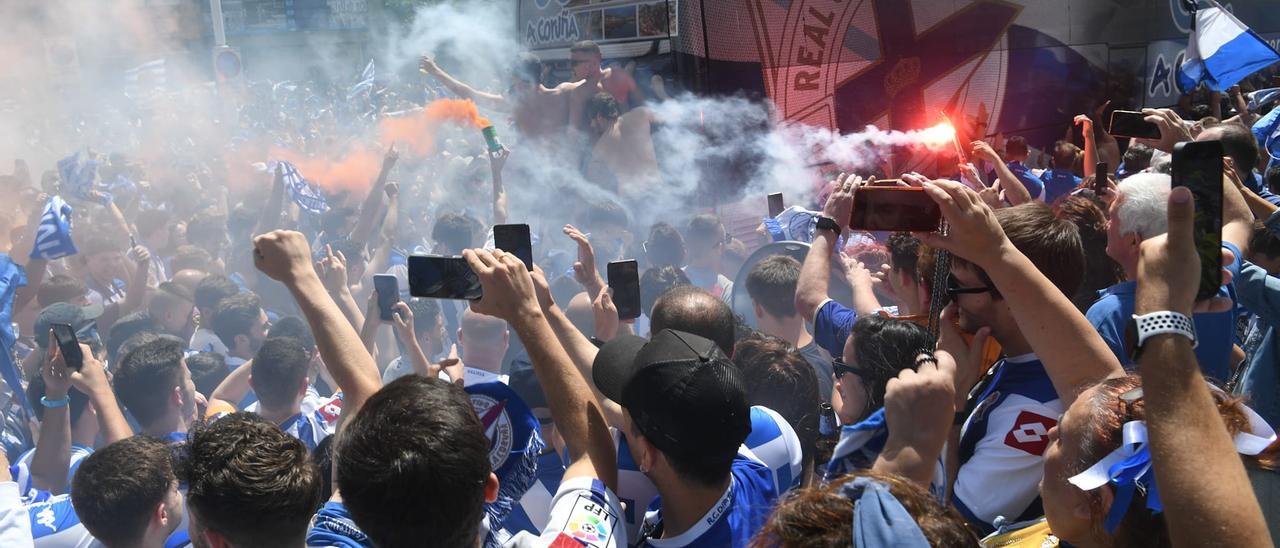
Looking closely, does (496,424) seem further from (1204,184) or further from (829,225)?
(829,225)

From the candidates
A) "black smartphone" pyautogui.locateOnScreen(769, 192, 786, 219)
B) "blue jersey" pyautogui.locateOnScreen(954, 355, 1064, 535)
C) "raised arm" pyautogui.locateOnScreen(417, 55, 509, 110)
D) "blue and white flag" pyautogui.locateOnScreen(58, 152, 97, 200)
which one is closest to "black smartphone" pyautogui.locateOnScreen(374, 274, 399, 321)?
"blue jersey" pyautogui.locateOnScreen(954, 355, 1064, 535)

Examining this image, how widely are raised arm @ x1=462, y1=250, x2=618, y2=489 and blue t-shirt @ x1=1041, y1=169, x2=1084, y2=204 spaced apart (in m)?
5.91

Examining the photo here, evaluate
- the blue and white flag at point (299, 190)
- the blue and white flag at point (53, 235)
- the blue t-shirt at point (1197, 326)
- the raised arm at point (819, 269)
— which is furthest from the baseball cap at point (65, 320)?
the blue t-shirt at point (1197, 326)

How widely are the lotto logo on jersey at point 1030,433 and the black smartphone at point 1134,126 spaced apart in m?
2.30

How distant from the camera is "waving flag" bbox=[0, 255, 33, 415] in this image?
501cm

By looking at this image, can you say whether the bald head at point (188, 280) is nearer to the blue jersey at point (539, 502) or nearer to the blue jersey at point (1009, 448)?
the blue jersey at point (539, 502)

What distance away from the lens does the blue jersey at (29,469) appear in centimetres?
338

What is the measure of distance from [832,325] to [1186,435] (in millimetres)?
2023

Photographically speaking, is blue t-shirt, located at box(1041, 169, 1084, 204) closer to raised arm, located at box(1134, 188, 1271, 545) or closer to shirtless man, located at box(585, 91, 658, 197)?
shirtless man, located at box(585, 91, 658, 197)

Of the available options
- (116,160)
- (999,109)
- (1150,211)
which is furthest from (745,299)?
(116,160)

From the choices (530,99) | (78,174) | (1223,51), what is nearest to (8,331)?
(78,174)

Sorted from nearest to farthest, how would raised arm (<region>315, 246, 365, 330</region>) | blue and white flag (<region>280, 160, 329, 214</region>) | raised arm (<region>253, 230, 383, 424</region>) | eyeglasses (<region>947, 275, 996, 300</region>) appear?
1. eyeglasses (<region>947, 275, 996, 300</region>)
2. raised arm (<region>253, 230, 383, 424</region>)
3. raised arm (<region>315, 246, 365, 330</region>)
4. blue and white flag (<region>280, 160, 329, 214</region>)

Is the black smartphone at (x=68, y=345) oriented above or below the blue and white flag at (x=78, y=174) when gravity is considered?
below

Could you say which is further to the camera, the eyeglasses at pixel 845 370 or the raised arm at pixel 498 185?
the raised arm at pixel 498 185
